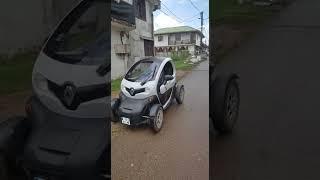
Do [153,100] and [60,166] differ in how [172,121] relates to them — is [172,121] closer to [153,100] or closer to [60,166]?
[153,100]

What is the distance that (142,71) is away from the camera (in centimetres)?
148

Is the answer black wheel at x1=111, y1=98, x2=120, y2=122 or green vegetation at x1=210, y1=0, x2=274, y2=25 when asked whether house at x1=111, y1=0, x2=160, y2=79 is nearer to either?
black wheel at x1=111, y1=98, x2=120, y2=122

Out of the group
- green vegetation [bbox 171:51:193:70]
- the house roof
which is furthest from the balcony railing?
green vegetation [bbox 171:51:193:70]

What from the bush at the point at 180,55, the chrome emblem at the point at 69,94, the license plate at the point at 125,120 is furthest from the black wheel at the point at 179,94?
the chrome emblem at the point at 69,94

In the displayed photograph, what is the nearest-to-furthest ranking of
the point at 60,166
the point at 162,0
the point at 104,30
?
the point at 162,0 < the point at 104,30 < the point at 60,166

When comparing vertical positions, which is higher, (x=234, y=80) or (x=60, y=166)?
(x=234, y=80)

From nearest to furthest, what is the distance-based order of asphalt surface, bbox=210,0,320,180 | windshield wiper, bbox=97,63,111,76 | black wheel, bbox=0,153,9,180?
windshield wiper, bbox=97,63,111,76 → asphalt surface, bbox=210,0,320,180 → black wheel, bbox=0,153,9,180

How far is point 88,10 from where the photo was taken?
1.70m

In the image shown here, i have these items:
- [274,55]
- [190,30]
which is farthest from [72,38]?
[274,55]

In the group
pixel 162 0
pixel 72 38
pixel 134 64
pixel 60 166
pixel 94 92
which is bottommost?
pixel 60 166

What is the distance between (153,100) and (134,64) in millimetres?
159

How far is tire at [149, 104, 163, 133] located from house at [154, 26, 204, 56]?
0.21 m

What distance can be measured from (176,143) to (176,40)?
15.7 inches

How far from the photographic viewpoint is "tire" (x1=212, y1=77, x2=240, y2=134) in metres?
1.56
